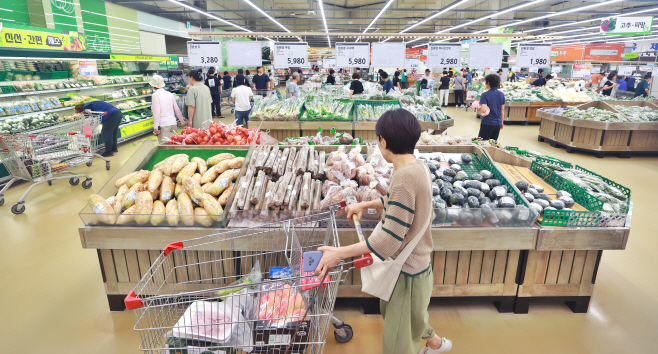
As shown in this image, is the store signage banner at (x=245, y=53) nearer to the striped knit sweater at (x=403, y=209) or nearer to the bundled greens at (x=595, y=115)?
the bundled greens at (x=595, y=115)

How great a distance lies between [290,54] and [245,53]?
1.01m

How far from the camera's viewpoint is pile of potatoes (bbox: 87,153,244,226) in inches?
103

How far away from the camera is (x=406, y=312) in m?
1.85

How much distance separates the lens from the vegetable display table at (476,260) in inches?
102

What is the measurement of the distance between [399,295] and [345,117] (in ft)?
16.6

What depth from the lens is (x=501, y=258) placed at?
273cm

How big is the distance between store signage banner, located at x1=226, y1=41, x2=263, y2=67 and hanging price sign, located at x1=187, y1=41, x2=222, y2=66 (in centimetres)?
29

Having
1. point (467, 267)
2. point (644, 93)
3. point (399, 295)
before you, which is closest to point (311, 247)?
point (399, 295)

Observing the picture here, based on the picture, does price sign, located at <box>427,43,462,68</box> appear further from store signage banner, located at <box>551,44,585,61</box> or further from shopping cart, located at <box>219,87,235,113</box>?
store signage banner, located at <box>551,44,585,61</box>

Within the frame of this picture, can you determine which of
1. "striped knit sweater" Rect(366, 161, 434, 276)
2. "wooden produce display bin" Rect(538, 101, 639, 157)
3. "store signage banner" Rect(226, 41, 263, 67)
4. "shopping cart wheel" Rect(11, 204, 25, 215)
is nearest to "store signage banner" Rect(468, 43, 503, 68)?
"wooden produce display bin" Rect(538, 101, 639, 157)

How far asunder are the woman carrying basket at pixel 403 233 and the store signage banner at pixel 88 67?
8740 mm

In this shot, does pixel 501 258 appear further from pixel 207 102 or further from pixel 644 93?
pixel 644 93

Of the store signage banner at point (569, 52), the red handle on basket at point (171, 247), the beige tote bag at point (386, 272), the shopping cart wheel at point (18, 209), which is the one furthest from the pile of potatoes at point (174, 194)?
the store signage banner at point (569, 52)

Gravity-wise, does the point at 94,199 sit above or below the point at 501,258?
above
